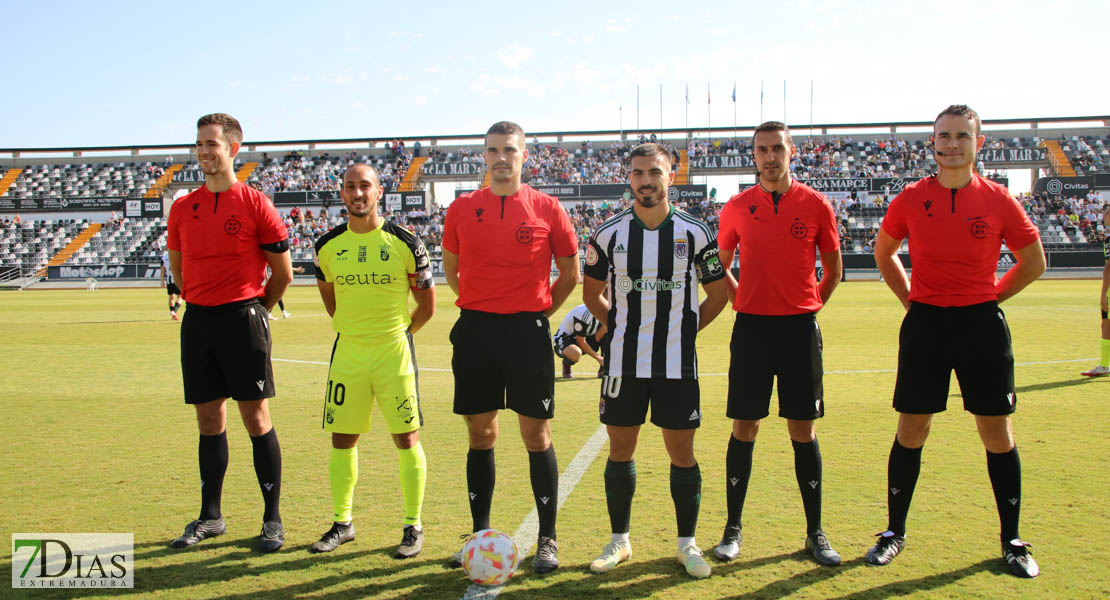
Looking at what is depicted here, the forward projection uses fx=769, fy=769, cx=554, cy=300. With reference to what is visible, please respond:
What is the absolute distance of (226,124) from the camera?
16.0 feet

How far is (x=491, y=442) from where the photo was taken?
14.8 feet

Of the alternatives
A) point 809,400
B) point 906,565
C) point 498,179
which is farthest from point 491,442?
point 906,565

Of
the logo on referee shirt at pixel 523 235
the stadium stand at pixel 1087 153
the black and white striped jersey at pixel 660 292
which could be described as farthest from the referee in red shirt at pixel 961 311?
the stadium stand at pixel 1087 153

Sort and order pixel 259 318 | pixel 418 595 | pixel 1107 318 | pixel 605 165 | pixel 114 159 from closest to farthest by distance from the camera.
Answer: pixel 418 595, pixel 259 318, pixel 1107 318, pixel 605 165, pixel 114 159

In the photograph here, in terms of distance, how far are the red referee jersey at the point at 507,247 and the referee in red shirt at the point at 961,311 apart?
6.34 feet

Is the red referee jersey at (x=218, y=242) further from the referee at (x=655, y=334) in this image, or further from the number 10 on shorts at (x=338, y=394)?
the referee at (x=655, y=334)

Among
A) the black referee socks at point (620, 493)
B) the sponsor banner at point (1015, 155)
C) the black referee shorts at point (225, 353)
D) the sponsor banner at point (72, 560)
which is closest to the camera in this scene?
the sponsor banner at point (72, 560)

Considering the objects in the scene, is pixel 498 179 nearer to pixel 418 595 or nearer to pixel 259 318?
pixel 259 318

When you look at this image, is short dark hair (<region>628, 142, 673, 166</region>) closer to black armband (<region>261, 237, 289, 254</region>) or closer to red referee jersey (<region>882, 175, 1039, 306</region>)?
red referee jersey (<region>882, 175, 1039, 306</region>)

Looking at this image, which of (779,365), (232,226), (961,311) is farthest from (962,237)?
(232,226)

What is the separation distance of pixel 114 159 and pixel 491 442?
7176 centimetres

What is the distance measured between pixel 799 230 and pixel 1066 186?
55288 mm

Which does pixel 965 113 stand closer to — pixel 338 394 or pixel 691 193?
pixel 338 394

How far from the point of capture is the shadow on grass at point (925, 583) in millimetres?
3789
